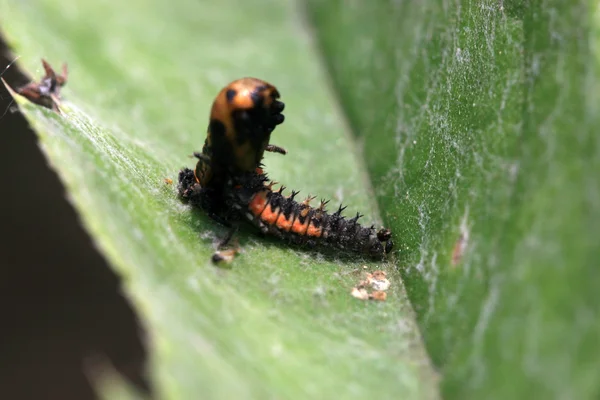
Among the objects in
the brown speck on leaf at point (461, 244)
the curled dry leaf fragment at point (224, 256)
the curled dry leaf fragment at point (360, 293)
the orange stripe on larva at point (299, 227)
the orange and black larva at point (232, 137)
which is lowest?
the curled dry leaf fragment at point (224, 256)

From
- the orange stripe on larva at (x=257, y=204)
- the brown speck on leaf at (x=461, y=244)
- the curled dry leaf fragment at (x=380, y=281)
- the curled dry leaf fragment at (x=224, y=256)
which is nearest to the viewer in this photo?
the brown speck on leaf at (x=461, y=244)

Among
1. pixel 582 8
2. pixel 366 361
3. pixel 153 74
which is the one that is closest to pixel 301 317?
pixel 366 361

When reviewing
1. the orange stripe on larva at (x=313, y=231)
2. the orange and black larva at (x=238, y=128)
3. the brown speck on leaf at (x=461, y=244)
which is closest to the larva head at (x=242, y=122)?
the orange and black larva at (x=238, y=128)

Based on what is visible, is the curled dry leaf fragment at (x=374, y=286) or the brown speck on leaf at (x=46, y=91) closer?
the curled dry leaf fragment at (x=374, y=286)

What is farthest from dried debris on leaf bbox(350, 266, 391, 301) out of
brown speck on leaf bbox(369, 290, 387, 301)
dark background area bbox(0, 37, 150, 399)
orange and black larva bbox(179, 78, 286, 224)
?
dark background area bbox(0, 37, 150, 399)

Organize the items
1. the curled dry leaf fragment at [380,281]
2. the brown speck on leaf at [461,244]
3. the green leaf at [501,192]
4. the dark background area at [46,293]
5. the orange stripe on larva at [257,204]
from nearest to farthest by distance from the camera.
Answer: the green leaf at [501,192] → the brown speck on leaf at [461,244] → the curled dry leaf fragment at [380,281] → the orange stripe on larva at [257,204] → the dark background area at [46,293]

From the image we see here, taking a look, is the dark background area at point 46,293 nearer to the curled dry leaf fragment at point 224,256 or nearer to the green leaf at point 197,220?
the green leaf at point 197,220
